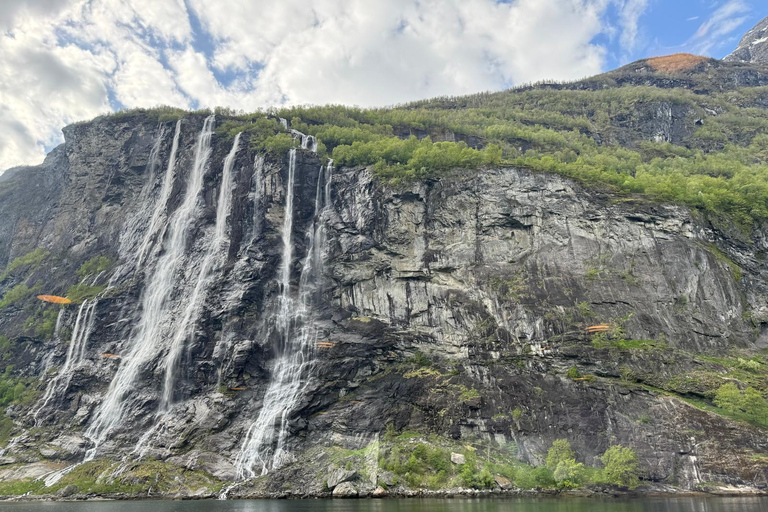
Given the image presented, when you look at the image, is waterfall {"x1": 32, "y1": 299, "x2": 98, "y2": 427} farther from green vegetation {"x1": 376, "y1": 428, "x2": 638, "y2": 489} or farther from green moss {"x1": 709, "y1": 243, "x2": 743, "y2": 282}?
green moss {"x1": 709, "y1": 243, "x2": 743, "y2": 282}

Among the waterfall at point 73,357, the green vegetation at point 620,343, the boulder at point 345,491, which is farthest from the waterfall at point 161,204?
the green vegetation at point 620,343

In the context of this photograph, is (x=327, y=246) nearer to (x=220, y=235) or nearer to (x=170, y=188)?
(x=220, y=235)

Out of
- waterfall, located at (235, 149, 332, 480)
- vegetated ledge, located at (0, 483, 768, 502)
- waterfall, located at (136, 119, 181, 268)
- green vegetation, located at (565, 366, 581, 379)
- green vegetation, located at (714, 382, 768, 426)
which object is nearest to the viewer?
vegetated ledge, located at (0, 483, 768, 502)

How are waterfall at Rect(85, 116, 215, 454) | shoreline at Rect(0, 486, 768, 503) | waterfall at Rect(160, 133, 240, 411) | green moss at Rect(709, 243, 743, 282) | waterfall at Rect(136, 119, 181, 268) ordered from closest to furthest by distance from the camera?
shoreline at Rect(0, 486, 768, 503) → waterfall at Rect(85, 116, 215, 454) → waterfall at Rect(160, 133, 240, 411) → green moss at Rect(709, 243, 743, 282) → waterfall at Rect(136, 119, 181, 268)

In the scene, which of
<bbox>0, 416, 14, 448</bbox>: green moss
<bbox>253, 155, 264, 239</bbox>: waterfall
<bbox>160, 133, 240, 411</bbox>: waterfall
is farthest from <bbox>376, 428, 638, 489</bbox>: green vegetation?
<bbox>0, 416, 14, 448</bbox>: green moss

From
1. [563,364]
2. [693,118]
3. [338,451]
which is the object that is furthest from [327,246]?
[693,118]
